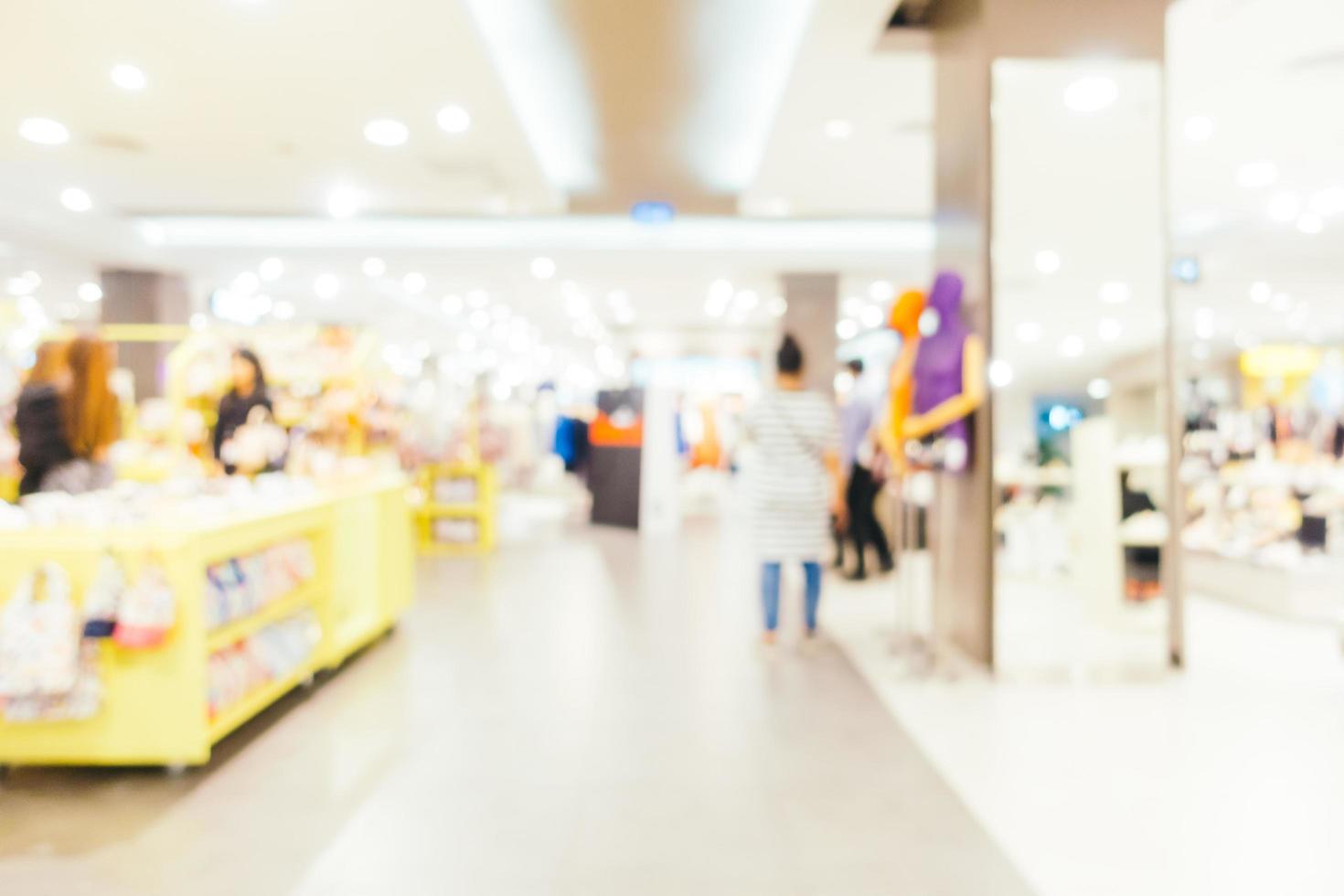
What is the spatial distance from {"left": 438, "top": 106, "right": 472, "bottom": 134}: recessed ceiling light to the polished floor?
3811 mm

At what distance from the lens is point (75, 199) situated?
8.64 meters

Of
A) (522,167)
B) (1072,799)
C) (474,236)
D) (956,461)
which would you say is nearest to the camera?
(1072,799)

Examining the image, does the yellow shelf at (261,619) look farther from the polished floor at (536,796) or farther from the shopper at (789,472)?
the shopper at (789,472)

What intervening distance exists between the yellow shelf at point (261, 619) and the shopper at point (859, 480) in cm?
411

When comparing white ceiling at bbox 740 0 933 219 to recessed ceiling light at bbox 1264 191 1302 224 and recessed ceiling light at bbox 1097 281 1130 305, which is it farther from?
recessed ceiling light at bbox 1264 191 1302 224

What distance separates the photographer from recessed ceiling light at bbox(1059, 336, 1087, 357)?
352 centimetres

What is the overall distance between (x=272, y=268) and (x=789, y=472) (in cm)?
862

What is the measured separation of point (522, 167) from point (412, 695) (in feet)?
17.2

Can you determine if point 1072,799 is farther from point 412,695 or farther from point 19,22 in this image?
point 19,22

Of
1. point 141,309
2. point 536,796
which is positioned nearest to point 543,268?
point 141,309

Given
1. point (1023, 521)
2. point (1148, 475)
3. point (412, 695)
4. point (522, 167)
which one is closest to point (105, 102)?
point (522, 167)

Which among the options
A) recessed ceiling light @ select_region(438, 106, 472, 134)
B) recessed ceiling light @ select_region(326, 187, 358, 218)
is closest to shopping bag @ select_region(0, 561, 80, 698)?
recessed ceiling light @ select_region(438, 106, 472, 134)

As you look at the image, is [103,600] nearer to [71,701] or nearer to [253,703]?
[71,701]

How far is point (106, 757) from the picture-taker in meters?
2.99
